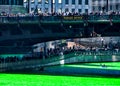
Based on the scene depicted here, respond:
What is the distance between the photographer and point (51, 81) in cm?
9000

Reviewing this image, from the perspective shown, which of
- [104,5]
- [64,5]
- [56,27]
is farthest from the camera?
[104,5]

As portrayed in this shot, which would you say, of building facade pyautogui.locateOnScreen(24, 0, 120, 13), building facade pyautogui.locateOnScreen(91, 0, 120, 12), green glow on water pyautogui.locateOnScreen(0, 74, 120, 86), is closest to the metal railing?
green glow on water pyautogui.locateOnScreen(0, 74, 120, 86)

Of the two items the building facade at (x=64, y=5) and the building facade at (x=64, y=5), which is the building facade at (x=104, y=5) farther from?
the building facade at (x=64, y=5)

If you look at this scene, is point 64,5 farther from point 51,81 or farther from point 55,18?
point 51,81

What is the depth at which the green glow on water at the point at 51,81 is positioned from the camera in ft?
280

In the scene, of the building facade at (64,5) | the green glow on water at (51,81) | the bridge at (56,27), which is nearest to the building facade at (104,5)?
the building facade at (64,5)

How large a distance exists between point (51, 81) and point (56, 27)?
1803 centimetres

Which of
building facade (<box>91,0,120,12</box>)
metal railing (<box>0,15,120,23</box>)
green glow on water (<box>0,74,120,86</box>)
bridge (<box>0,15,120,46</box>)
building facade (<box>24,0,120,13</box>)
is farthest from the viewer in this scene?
building facade (<box>91,0,120,12</box>)

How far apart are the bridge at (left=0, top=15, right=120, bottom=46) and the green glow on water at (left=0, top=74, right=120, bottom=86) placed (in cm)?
945

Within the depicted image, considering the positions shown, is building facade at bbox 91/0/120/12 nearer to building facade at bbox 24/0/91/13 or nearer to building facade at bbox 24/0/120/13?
building facade at bbox 24/0/120/13

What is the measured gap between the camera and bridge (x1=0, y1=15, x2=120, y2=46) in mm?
102562

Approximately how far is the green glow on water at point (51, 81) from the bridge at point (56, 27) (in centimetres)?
945

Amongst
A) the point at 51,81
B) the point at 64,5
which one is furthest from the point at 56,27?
the point at 64,5

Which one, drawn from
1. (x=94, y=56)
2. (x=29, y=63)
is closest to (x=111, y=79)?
(x=29, y=63)
